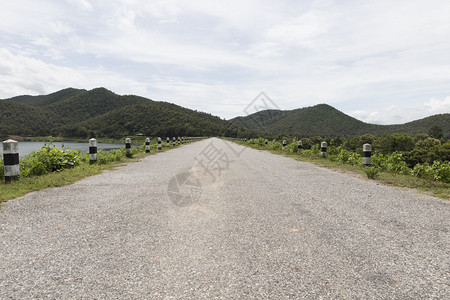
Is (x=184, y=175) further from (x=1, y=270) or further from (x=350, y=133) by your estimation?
(x=350, y=133)

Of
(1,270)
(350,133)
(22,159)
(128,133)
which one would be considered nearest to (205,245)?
(1,270)

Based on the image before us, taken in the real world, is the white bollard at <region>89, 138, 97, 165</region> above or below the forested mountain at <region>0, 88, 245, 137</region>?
below

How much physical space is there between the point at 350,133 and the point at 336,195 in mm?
82977

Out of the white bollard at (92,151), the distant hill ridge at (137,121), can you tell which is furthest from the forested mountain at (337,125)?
the white bollard at (92,151)

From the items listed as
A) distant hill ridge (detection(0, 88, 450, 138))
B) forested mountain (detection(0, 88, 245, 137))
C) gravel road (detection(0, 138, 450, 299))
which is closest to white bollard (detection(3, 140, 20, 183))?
gravel road (detection(0, 138, 450, 299))

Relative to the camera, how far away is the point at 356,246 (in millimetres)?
2553

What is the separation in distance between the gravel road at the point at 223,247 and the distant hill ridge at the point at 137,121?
1865 inches

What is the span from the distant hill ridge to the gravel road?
47.4 meters

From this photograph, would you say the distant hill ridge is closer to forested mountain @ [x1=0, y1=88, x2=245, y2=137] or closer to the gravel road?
forested mountain @ [x1=0, y1=88, x2=245, y2=137]

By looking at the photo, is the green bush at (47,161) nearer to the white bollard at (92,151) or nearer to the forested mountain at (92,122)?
the white bollard at (92,151)

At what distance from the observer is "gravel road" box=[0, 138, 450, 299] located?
72.2 inches

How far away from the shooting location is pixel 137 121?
68.2m

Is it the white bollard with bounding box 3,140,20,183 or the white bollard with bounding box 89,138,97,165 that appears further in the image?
the white bollard with bounding box 89,138,97,165

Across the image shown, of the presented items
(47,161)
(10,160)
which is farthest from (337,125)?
(10,160)
